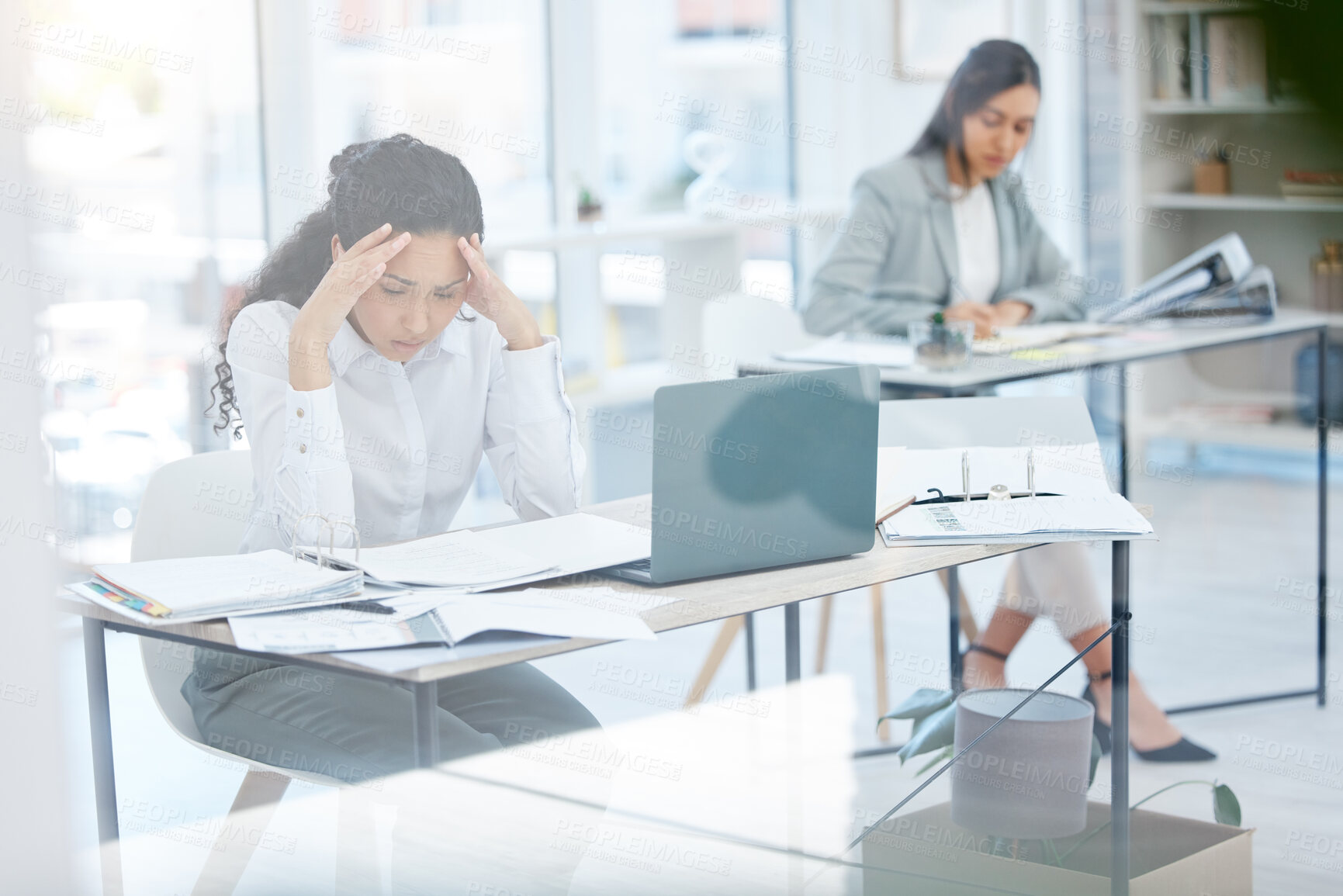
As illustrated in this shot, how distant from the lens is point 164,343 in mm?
3162

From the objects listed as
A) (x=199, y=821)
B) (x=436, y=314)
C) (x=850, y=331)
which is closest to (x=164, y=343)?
(x=850, y=331)

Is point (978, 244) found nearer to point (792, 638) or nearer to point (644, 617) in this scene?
point (792, 638)

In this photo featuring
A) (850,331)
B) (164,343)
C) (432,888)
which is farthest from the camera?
(164,343)

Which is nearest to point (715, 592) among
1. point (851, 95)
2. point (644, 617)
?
point (644, 617)

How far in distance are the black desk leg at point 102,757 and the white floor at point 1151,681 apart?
0.7 inches

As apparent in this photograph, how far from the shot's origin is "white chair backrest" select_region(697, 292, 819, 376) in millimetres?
2887

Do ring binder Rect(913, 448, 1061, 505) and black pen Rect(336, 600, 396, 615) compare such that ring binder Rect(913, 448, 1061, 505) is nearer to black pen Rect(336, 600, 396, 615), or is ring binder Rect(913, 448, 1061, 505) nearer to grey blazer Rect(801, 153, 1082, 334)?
black pen Rect(336, 600, 396, 615)

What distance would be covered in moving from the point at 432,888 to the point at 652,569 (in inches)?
14.2

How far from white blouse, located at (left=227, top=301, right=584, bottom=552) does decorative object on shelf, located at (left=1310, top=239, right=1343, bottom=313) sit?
11.2ft

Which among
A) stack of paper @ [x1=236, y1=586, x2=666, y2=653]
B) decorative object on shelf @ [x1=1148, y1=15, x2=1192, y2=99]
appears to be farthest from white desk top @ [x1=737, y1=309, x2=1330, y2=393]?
decorative object on shelf @ [x1=1148, y1=15, x2=1192, y2=99]

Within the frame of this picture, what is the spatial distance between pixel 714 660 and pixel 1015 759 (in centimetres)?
118

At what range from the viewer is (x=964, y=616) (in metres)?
2.62

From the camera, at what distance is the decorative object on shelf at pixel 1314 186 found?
4367mm

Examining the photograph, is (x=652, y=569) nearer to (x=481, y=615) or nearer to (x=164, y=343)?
(x=481, y=615)
